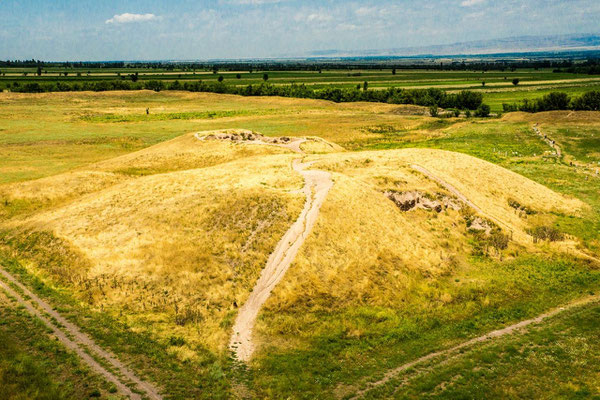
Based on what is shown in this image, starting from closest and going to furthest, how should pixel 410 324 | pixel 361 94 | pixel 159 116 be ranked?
pixel 410 324
pixel 159 116
pixel 361 94

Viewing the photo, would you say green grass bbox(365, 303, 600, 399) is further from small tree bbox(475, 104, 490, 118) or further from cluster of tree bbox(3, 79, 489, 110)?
cluster of tree bbox(3, 79, 489, 110)

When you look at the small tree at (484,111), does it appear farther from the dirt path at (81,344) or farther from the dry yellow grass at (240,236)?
the dirt path at (81,344)

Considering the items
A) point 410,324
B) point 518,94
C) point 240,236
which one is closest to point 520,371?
point 410,324

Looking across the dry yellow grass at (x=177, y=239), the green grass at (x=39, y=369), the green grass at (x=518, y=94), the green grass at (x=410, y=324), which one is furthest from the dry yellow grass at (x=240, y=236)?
the green grass at (x=518, y=94)

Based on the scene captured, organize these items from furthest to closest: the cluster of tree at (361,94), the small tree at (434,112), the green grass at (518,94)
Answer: the green grass at (518,94) → the cluster of tree at (361,94) → the small tree at (434,112)

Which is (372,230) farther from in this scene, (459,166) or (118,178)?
(118,178)

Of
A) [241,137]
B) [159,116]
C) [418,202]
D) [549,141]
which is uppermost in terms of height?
[159,116]

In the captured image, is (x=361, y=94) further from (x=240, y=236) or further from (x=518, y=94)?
(x=240, y=236)
